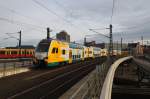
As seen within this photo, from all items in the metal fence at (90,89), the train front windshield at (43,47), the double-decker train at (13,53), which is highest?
the train front windshield at (43,47)

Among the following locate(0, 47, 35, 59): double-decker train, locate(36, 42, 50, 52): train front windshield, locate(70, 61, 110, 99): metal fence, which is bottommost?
locate(70, 61, 110, 99): metal fence

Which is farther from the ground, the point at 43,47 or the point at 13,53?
the point at 43,47

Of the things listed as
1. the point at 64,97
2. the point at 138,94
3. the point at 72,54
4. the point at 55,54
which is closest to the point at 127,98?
the point at 138,94

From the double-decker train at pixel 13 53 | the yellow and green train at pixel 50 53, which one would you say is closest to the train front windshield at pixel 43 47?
the yellow and green train at pixel 50 53

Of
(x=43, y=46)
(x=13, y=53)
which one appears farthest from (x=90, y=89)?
(x=13, y=53)

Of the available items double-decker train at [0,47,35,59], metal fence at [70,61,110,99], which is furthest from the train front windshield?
double-decker train at [0,47,35,59]

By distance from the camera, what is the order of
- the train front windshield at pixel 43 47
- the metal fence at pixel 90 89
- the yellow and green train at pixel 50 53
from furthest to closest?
the train front windshield at pixel 43 47
the yellow and green train at pixel 50 53
the metal fence at pixel 90 89

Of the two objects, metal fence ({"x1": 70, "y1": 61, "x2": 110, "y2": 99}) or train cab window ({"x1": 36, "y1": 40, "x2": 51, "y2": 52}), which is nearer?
metal fence ({"x1": 70, "y1": 61, "x2": 110, "y2": 99})

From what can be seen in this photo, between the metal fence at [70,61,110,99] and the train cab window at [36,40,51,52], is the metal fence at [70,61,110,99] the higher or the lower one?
the lower one

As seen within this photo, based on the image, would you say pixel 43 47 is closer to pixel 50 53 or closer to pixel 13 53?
pixel 50 53

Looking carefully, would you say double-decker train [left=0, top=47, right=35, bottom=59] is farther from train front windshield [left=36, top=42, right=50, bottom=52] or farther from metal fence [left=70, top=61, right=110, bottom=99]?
metal fence [left=70, top=61, right=110, bottom=99]

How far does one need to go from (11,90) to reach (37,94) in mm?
2085

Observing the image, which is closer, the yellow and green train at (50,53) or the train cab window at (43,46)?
the yellow and green train at (50,53)

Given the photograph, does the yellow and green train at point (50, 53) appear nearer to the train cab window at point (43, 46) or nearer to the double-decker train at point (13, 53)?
the train cab window at point (43, 46)
